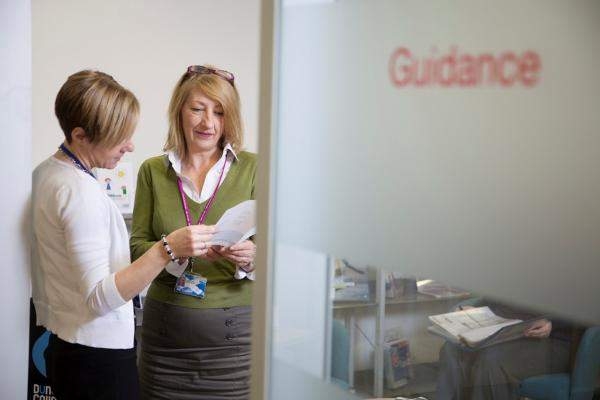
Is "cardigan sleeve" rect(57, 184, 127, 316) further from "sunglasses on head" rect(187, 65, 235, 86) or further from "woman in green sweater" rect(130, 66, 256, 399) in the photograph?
"sunglasses on head" rect(187, 65, 235, 86)

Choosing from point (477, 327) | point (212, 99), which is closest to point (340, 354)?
point (477, 327)

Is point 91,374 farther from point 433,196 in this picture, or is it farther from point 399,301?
point 433,196

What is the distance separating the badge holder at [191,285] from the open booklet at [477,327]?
142cm

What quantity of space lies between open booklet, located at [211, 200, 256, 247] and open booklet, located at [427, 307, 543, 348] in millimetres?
1211

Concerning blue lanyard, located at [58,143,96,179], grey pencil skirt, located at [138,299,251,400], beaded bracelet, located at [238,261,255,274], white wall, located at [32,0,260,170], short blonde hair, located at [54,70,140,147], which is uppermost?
white wall, located at [32,0,260,170]

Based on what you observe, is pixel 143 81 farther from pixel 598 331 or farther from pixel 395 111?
pixel 598 331

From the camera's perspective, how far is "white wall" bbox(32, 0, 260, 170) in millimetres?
3947

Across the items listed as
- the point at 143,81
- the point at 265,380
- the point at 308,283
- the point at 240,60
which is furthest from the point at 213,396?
the point at 240,60

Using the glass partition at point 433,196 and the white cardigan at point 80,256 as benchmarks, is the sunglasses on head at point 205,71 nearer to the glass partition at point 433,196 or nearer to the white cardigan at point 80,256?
the white cardigan at point 80,256

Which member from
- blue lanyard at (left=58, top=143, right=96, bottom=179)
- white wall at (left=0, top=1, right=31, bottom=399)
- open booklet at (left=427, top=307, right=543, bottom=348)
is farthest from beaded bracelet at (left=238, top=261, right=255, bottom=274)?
open booklet at (left=427, top=307, right=543, bottom=348)

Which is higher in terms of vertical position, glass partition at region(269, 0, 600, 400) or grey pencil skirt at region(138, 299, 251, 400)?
glass partition at region(269, 0, 600, 400)

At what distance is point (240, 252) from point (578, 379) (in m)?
1.55

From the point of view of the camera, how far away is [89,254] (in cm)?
201

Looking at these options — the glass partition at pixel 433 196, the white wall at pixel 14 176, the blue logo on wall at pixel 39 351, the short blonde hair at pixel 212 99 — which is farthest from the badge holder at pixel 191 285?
the blue logo on wall at pixel 39 351
